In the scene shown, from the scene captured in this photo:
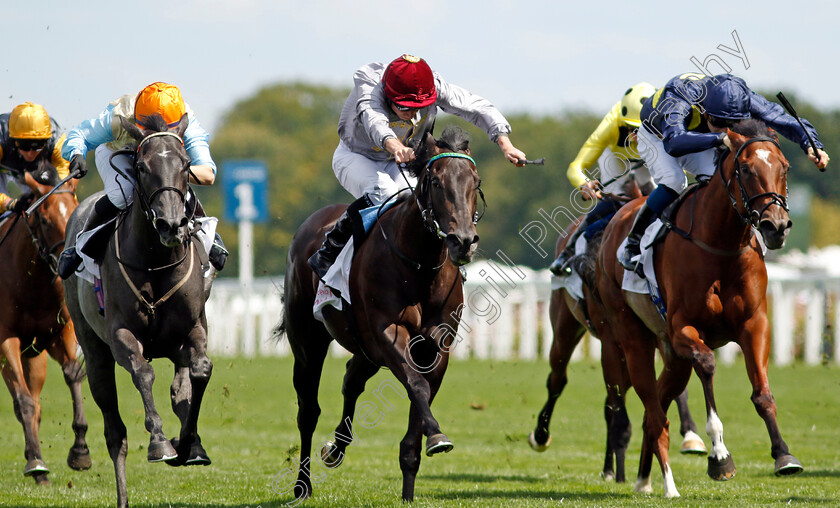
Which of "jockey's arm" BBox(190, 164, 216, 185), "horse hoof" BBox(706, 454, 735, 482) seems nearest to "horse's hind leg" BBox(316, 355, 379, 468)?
"jockey's arm" BBox(190, 164, 216, 185)

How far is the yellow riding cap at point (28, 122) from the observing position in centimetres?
798

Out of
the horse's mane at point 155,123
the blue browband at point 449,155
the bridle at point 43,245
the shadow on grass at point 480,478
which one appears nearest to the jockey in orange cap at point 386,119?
the blue browband at point 449,155

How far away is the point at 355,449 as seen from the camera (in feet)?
33.2

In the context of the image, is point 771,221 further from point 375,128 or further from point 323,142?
point 323,142

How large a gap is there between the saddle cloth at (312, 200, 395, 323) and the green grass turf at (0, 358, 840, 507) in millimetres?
1220

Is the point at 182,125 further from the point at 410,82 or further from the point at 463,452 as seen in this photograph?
the point at 463,452

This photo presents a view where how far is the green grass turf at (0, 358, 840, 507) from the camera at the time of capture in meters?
6.76

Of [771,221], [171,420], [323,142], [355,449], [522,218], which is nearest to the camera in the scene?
[771,221]

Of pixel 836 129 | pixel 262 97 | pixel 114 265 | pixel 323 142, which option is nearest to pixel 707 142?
pixel 114 265

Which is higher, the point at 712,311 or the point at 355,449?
the point at 712,311

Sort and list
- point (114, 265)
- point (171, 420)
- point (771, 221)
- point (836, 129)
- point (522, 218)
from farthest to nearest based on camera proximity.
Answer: point (522, 218) → point (836, 129) → point (171, 420) → point (114, 265) → point (771, 221)

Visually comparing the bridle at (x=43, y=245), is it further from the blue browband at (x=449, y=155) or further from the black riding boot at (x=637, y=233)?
the black riding boot at (x=637, y=233)

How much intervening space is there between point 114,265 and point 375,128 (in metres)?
1.67

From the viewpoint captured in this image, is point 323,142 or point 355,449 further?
point 323,142
